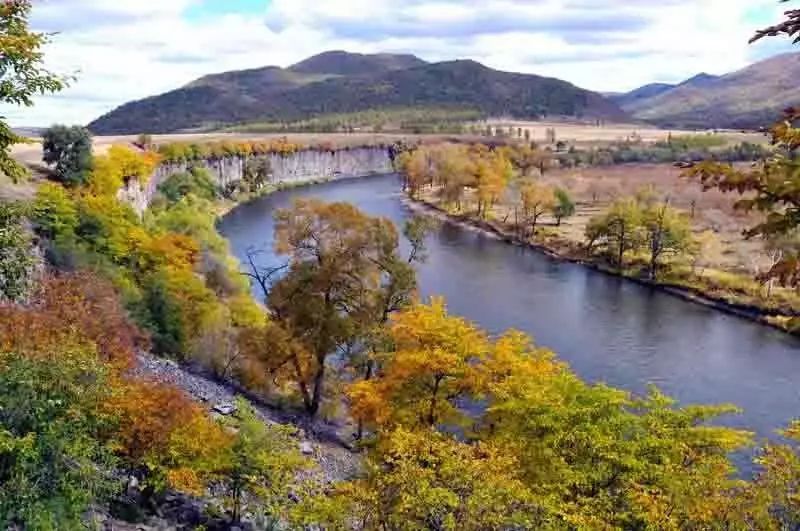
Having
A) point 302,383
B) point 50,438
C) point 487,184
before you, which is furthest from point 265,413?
point 487,184

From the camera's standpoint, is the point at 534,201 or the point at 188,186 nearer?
the point at 534,201

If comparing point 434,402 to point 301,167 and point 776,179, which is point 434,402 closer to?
point 776,179

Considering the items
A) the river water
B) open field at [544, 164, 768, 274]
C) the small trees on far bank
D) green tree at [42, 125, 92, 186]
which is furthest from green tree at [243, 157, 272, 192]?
green tree at [42, 125, 92, 186]

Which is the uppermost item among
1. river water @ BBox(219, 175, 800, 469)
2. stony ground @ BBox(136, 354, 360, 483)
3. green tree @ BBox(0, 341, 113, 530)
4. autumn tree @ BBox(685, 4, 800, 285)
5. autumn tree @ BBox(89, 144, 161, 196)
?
autumn tree @ BBox(685, 4, 800, 285)

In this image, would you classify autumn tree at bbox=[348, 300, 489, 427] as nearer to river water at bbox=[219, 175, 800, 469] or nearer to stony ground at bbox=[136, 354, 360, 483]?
stony ground at bbox=[136, 354, 360, 483]

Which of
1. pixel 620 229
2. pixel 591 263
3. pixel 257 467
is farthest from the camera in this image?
pixel 591 263

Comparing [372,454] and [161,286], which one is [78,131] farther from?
[372,454]

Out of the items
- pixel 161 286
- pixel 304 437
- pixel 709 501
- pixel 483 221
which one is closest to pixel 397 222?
pixel 483 221

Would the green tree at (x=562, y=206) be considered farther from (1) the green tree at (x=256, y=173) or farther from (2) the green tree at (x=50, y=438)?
(2) the green tree at (x=50, y=438)
